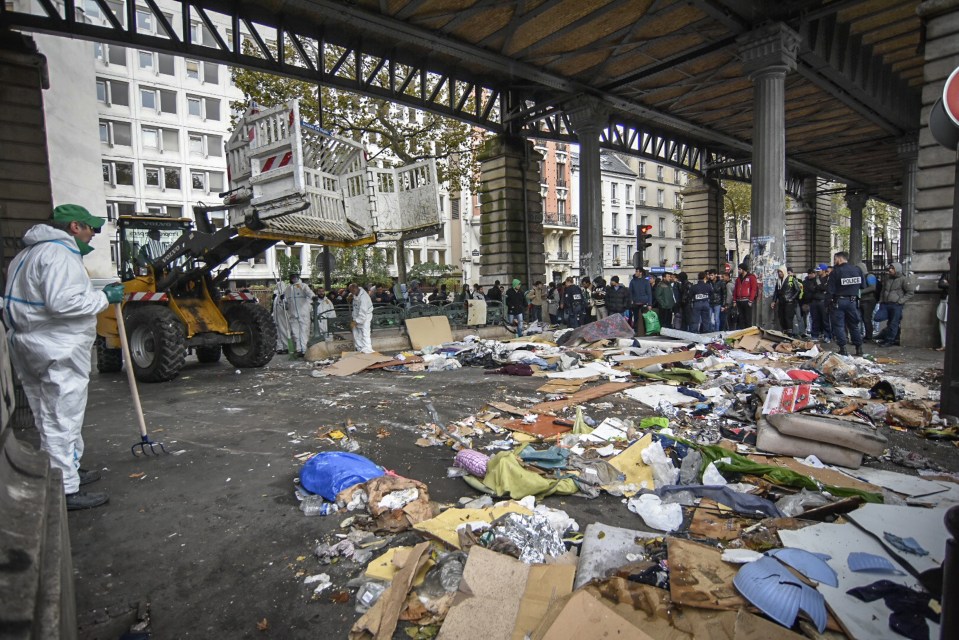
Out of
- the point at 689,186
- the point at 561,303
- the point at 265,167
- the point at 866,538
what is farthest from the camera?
the point at 689,186

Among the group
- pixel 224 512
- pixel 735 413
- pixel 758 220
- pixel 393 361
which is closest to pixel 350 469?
pixel 224 512

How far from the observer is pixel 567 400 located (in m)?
6.79

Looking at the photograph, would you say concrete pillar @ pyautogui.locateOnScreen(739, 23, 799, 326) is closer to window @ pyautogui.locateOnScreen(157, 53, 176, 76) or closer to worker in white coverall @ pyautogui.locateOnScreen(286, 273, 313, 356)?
worker in white coverall @ pyautogui.locateOnScreen(286, 273, 313, 356)

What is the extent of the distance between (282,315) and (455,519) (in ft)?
35.9

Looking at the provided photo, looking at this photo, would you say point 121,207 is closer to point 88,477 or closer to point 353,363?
point 353,363

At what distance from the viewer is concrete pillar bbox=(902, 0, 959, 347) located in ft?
31.2

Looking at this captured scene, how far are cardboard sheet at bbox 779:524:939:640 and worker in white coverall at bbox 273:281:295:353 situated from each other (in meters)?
11.9

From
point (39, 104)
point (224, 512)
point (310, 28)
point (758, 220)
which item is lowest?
point (224, 512)

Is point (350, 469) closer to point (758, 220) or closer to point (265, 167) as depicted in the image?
point (265, 167)

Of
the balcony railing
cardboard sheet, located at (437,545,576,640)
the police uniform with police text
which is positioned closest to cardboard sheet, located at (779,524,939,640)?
cardboard sheet, located at (437,545,576,640)

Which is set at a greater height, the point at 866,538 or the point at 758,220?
the point at 758,220

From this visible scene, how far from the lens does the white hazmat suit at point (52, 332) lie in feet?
11.7

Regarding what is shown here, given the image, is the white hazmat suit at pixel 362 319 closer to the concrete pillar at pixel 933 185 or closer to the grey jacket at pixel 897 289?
the concrete pillar at pixel 933 185

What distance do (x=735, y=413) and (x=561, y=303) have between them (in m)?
10.8
